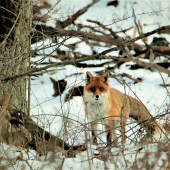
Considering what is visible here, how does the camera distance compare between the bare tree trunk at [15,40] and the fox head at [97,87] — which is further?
the fox head at [97,87]

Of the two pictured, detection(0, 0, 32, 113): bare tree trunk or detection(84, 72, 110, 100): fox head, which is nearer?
detection(0, 0, 32, 113): bare tree trunk

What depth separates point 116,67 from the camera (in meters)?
9.99

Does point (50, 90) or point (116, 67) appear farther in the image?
point (116, 67)

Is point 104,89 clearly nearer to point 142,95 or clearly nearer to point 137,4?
point 142,95

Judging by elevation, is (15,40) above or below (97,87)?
above

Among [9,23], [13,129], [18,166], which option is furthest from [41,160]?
[9,23]

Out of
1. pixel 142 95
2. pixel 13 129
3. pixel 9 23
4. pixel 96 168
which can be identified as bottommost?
pixel 96 168

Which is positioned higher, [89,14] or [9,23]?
[89,14]

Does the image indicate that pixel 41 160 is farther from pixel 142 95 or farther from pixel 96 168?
pixel 142 95

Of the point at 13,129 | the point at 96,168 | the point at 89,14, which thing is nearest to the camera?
the point at 96,168

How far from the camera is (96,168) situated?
3.51 m

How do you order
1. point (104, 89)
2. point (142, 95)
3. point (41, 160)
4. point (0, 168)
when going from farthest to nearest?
point (142, 95), point (104, 89), point (41, 160), point (0, 168)

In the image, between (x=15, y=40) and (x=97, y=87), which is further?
(x=97, y=87)

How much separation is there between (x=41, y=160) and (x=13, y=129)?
67.8 inches
